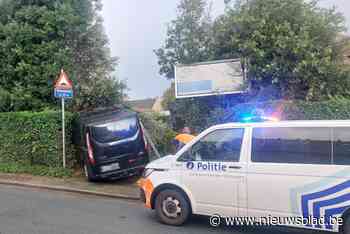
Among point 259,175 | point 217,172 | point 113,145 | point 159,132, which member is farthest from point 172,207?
point 159,132

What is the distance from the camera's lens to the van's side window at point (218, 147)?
19.3 ft

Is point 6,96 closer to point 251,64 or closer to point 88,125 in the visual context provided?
point 88,125

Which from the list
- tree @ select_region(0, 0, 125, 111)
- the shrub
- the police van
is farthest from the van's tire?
tree @ select_region(0, 0, 125, 111)

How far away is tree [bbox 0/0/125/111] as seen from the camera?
1288 cm

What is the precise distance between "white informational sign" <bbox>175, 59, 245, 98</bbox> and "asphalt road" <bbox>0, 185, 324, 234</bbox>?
4.92 m

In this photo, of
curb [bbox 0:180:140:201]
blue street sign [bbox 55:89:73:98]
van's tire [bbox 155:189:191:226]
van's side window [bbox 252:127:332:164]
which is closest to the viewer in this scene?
van's side window [bbox 252:127:332:164]

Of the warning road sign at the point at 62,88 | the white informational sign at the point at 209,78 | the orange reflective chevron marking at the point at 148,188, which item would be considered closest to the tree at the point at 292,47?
the white informational sign at the point at 209,78

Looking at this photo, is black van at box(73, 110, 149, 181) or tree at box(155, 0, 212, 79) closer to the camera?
black van at box(73, 110, 149, 181)

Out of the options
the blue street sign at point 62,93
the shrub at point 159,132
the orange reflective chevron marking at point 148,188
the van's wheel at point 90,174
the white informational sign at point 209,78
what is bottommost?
the van's wheel at point 90,174

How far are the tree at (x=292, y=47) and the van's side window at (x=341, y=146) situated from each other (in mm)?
5777

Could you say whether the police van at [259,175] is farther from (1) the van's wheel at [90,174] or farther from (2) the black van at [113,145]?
(1) the van's wheel at [90,174]

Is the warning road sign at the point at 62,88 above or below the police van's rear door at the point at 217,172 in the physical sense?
above

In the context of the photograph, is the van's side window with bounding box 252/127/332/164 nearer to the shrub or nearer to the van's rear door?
the van's rear door

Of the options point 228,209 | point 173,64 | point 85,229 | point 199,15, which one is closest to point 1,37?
point 173,64
